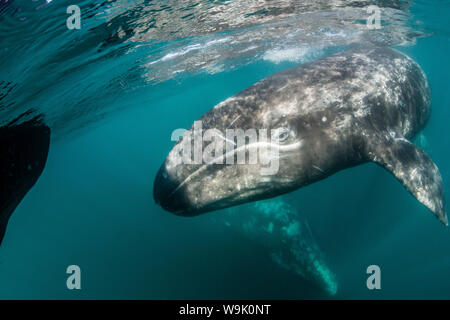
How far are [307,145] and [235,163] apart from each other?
118cm

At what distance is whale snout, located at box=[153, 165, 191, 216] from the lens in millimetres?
4180

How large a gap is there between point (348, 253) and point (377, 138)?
15636 millimetres

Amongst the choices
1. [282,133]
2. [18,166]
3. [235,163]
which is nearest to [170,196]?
[235,163]

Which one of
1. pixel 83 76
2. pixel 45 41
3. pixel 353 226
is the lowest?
pixel 353 226

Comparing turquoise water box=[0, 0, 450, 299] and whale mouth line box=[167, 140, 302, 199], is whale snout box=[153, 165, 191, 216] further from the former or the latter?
turquoise water box=[0, 0, 450, 299]

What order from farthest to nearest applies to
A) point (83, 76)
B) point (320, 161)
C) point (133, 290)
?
point (133, 290), point (83, 76), point (320, 161)

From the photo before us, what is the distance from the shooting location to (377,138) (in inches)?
159

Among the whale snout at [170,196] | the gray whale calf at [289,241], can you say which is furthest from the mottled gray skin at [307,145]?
the gray whale calf at [289,241]

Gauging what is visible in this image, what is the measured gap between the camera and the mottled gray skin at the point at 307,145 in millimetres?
3986

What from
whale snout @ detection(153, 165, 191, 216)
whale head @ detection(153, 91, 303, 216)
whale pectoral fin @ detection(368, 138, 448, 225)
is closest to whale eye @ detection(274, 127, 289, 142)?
whale head @ detection(153, 91, 303, 216)

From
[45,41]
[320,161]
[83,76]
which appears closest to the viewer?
[320,161]

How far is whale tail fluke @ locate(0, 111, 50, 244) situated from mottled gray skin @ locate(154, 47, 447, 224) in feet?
16.6

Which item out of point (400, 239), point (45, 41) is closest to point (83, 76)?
point (45, 41)

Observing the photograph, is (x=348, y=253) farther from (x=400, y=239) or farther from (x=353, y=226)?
(x=400, y=239)
